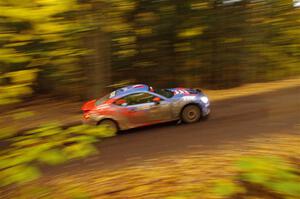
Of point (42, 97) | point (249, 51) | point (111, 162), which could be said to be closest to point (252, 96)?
point (249, 51)

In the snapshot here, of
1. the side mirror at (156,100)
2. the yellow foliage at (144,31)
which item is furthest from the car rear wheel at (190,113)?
the yellow foliage at (144,31)

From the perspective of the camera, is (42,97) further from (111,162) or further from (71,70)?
(71,70)

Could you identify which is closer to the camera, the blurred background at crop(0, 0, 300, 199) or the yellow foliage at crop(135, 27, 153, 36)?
the blurred background at crop(0, 0, 300, 199)

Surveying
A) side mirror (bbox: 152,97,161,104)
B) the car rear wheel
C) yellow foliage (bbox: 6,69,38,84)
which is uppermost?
yellow foliage (bbox: 6,69,38,84)

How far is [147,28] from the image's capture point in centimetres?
1638

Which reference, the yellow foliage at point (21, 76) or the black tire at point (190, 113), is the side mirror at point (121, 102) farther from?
the yellow foliage at point (21, 76)

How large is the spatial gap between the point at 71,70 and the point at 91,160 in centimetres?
550

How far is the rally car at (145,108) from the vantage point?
10.8 m

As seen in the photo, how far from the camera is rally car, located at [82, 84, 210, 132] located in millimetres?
10812

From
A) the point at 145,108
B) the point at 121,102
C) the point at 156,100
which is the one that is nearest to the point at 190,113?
the point at 156,100

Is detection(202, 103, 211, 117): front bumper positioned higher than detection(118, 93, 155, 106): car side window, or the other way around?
detection(118, 93, 155, 106): car side window

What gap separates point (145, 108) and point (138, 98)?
1.18 ft

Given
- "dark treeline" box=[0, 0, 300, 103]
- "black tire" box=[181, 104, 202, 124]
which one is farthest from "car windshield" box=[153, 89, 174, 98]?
"dark treeline" box=[0, 0, 300, 103]

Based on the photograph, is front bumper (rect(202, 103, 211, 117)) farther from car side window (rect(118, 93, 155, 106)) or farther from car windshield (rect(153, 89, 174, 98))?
car side window (rect(118, 93, 155, 106))
